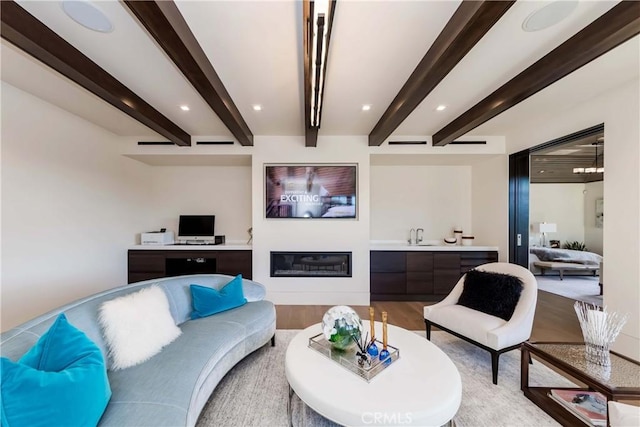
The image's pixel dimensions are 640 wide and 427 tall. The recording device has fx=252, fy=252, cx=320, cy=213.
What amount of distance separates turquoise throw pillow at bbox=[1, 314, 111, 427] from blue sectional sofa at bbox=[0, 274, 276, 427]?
0.14 metres

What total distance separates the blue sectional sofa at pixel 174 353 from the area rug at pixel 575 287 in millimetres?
5237

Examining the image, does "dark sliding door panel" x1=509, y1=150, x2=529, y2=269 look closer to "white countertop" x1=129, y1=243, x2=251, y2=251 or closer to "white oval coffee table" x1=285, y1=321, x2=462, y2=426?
"white oval coffee table" x1=285, y1=321, x2=462, y2=426

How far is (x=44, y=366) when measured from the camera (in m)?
1.17

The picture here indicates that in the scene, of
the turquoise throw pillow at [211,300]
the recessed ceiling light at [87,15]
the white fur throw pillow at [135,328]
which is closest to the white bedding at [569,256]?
the turquoise throw pillow at [211,300]

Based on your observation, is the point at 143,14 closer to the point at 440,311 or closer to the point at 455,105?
the point at 455,105

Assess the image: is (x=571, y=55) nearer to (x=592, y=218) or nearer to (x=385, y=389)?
(x=385, y=389)

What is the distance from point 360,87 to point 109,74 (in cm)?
239

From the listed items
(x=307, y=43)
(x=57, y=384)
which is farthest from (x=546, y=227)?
(x=57, y=384)

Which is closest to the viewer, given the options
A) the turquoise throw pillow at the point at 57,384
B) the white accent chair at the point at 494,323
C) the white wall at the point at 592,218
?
the turquoise throw pillow at the point at 57,384

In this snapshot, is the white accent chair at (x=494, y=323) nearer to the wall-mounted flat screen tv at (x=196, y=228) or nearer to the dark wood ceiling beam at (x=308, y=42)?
the dark wood ceiling beam at (x=308, y=42)

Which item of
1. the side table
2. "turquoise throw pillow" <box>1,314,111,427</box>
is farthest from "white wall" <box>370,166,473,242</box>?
"turquoise throw pillow" <box>1,314,111,427</box>

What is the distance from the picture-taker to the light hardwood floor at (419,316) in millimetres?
3057

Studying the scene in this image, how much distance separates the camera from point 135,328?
1.70 meters

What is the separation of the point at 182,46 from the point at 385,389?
2596 millimetres
